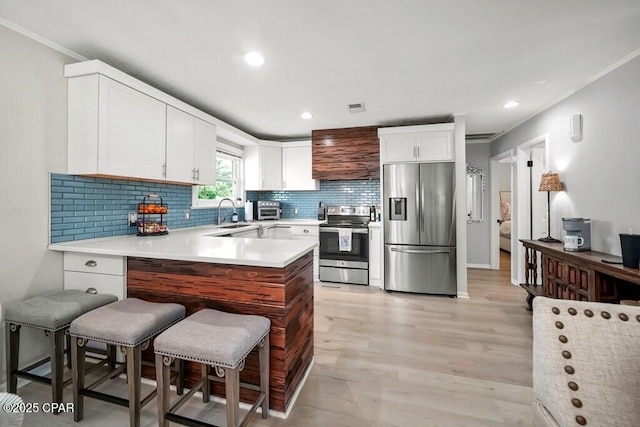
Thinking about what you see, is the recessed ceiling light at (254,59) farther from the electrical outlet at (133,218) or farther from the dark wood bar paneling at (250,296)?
the electrical outlet at (133,218)

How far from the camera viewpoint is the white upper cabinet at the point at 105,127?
2.03 m

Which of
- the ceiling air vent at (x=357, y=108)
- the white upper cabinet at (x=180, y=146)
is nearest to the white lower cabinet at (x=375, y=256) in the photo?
the ceiling air vent at (x=357, y=108)

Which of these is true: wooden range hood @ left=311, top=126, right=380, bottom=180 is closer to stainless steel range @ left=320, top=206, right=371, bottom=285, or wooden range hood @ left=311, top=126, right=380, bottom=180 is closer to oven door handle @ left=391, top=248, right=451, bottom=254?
stainless steel range @ left=320, top=206, right=371, bottom=285

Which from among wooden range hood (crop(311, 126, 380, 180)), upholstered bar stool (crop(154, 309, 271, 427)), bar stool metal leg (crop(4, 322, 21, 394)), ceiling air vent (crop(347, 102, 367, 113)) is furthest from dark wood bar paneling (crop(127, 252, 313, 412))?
wooden range hood (crop(311, 126, 380, 180))

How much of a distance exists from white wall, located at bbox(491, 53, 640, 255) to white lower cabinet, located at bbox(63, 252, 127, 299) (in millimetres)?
3804

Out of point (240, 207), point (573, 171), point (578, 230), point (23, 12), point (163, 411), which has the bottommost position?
point (163, 411)

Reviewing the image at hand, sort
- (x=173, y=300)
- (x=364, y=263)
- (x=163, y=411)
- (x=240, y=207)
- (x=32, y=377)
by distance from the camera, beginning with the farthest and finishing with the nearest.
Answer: (x=240, y=207)
(x=364, y=263)
(x=173, y=300)
(x=32, y=377)
(x=163, y=411)

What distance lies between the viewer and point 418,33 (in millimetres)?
1876

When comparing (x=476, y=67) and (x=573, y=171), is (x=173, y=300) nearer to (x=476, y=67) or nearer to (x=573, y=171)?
(x=476, y=67)

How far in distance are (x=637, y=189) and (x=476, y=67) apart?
154 centimetres

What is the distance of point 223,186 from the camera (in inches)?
168

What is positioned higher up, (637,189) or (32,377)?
(637,189)

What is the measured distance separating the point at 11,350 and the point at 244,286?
1.39 m

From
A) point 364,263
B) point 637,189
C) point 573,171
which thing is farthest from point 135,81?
point 573,171
